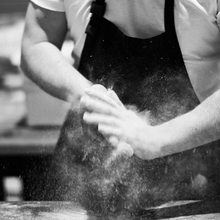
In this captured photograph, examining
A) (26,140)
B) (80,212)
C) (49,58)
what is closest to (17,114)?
(26,140)

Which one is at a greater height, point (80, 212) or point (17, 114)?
point (80, 212)

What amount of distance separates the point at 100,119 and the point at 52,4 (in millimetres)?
549

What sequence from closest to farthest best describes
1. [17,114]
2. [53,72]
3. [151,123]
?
[151,123] < [53,72] < [17,114]

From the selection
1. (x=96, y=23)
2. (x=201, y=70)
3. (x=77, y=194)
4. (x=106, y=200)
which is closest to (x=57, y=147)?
(x=77, y=194)

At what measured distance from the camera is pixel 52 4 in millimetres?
1774

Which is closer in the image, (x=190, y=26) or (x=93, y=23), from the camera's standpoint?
(x=190, y=26)

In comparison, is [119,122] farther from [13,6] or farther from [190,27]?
[13,6]

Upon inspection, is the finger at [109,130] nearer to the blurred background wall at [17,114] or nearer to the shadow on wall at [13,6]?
the blurred background wall at [17,114]

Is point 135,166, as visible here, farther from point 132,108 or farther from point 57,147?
point 57,147

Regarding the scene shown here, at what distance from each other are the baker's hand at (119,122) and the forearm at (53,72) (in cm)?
12

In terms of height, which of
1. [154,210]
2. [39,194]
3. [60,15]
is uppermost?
[60,15]

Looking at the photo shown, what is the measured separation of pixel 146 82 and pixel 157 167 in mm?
288

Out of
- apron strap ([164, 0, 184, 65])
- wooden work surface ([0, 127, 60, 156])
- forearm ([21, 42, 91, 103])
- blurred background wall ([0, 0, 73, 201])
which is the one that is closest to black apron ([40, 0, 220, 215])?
apron strap ([164, 0, 184, 65])

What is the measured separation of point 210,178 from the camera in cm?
164
